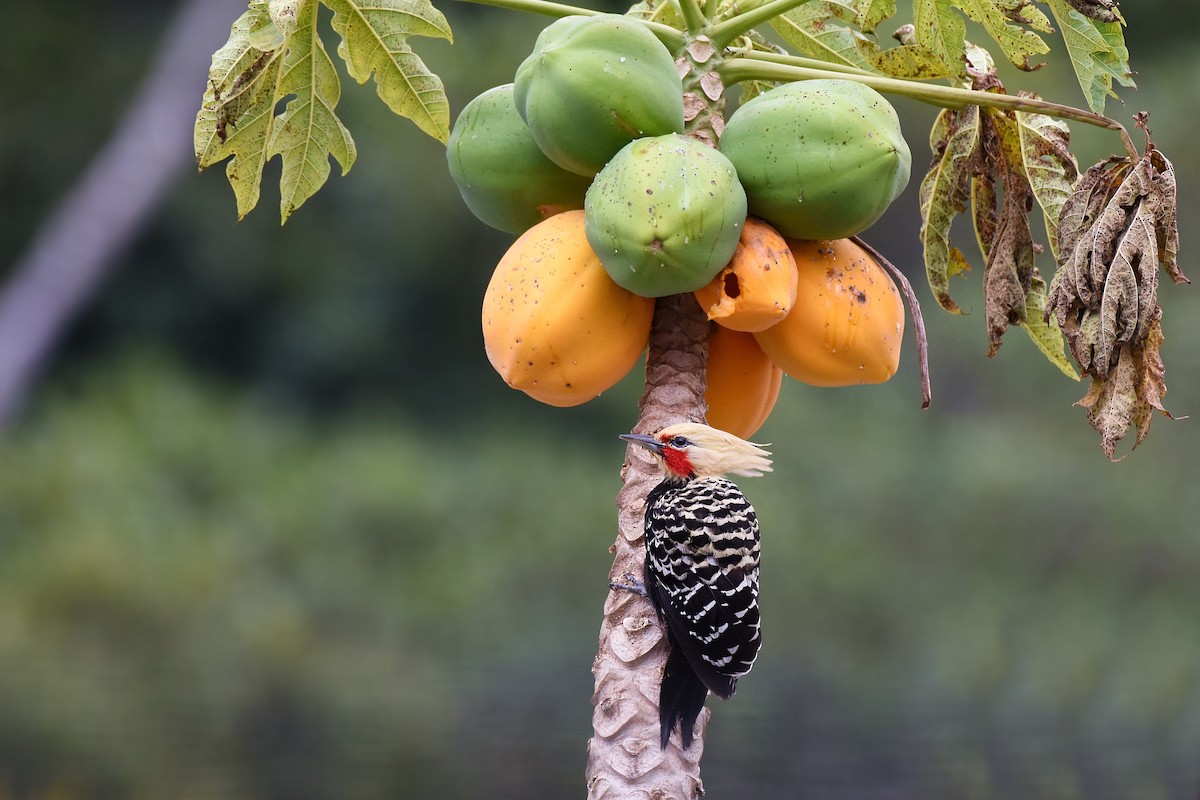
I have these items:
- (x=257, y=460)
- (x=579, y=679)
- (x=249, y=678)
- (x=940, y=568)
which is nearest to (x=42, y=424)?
(x=257, y=460)

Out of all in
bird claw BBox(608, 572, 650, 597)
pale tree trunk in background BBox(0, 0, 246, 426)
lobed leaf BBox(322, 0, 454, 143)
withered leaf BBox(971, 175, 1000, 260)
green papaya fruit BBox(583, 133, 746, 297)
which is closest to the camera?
green papaya fruit BBox(583, 133, 746, 297)

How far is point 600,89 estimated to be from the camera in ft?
4.00

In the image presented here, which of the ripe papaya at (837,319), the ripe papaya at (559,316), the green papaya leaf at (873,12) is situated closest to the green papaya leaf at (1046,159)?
the green papaya leaf at (873,12)

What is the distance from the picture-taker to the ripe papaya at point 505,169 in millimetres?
1345

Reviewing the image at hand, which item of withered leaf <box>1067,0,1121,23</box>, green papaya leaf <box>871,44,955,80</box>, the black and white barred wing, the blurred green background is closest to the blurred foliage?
the blurred green background

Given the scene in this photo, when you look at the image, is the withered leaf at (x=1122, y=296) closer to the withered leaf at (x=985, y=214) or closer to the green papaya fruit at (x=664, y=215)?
the withered leaf at (x=985, y=214)

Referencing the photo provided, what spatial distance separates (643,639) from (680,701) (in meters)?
0.11

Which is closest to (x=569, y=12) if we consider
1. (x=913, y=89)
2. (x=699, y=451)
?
(x=913, y=89)

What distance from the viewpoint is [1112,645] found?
17.8ft

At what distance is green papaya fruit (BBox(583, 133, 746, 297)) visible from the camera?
3.81 ft

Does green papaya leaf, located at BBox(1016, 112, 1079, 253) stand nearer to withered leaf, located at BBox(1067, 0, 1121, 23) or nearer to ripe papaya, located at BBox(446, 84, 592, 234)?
withered leaf, located at BBox(1067, 0, 1121, 23)

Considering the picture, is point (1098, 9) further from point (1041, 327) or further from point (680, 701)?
point (680, 701)

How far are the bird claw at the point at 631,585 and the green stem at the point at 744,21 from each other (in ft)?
1.66

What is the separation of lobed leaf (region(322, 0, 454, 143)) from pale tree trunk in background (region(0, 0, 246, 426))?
22.7ft
